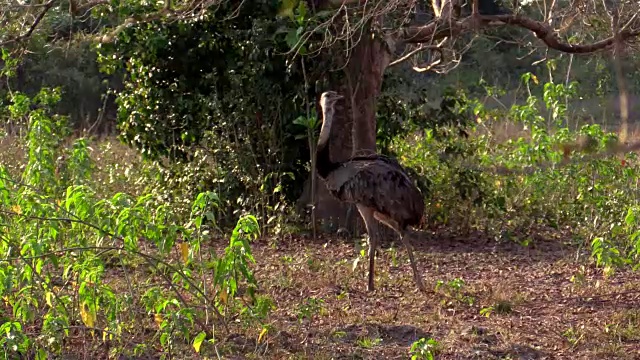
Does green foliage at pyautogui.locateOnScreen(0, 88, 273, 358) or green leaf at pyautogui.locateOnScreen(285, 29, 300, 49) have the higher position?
green leaf at pyautogui.locateOnScreen(285, 29, 300, 49)

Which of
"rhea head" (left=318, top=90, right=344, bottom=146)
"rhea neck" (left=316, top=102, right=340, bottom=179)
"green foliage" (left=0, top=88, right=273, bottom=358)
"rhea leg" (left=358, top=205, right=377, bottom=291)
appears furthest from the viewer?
"rhea head" (left=318, top=90, right=344, bottom=146)

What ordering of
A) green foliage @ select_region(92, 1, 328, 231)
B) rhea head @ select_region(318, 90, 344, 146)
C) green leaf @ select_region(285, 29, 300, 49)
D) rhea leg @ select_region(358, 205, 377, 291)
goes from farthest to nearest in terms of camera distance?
green foliage @ select_region(92, 1, 328, 231) → green leaf @ select_region(285, 29, 300, 49) → rhea head @ select_region(318, 90, 344, 146) → rhea leg @ select_region(358, 205, 377, 291)

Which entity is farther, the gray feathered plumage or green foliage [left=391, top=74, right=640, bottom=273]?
green foliage [left=391, top=74, right=640, bottom=273]

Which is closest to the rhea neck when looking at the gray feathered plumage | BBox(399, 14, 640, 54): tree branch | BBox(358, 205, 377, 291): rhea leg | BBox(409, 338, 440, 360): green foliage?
the gray feathered plumage

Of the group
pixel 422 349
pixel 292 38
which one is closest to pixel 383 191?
pixel 292 38

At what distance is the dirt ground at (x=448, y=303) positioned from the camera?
264 inches

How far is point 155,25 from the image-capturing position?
1055 cm

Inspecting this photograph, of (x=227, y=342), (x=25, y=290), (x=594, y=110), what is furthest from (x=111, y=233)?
(x=594, y=110)

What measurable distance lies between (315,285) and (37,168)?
2.41 m

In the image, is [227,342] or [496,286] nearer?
[227,342]

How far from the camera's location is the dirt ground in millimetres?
6695

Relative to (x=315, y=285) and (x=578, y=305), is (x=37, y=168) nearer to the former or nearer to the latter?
(x=315, y=285)

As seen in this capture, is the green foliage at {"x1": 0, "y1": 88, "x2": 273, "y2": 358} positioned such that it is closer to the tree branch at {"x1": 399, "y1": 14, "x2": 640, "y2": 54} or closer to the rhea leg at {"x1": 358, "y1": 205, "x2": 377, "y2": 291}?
the rhea leg at {"x1": 358, "y1": 205, "x2": 377, "y2": 291}

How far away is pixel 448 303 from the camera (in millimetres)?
7867
